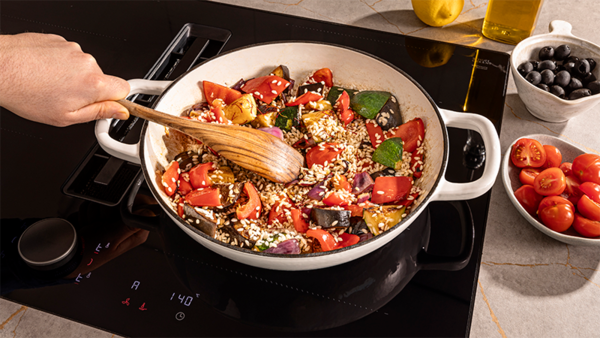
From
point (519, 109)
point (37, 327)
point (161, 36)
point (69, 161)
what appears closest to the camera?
point (37, 327)

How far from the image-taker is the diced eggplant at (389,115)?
1317mm

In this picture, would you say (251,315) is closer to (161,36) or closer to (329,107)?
(329,107)

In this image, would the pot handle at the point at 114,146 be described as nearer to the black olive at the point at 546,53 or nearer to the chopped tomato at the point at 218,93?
the chopped tomato at the point at 218,93

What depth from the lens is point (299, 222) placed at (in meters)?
1.13

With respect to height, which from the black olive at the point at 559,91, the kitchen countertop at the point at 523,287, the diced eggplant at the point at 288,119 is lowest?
A: the kitchen countertop at the point at 523,287

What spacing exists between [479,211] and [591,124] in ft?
1.96

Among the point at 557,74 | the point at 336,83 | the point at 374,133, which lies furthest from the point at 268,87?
the point at 557,74

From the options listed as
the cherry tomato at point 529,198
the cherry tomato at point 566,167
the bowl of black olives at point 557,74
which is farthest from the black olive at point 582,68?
the cherry tomato at point 529,198

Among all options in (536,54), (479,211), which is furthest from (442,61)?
(479,211)

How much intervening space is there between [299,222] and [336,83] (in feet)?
1.88

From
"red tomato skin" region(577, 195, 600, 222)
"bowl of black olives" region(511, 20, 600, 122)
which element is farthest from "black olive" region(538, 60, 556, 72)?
"red tomato skin" region(577, 195, 600, 222)

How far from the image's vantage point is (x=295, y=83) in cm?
149

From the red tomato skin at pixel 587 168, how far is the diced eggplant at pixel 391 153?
49 centimetres

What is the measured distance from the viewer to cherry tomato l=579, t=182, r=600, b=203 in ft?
3.55
